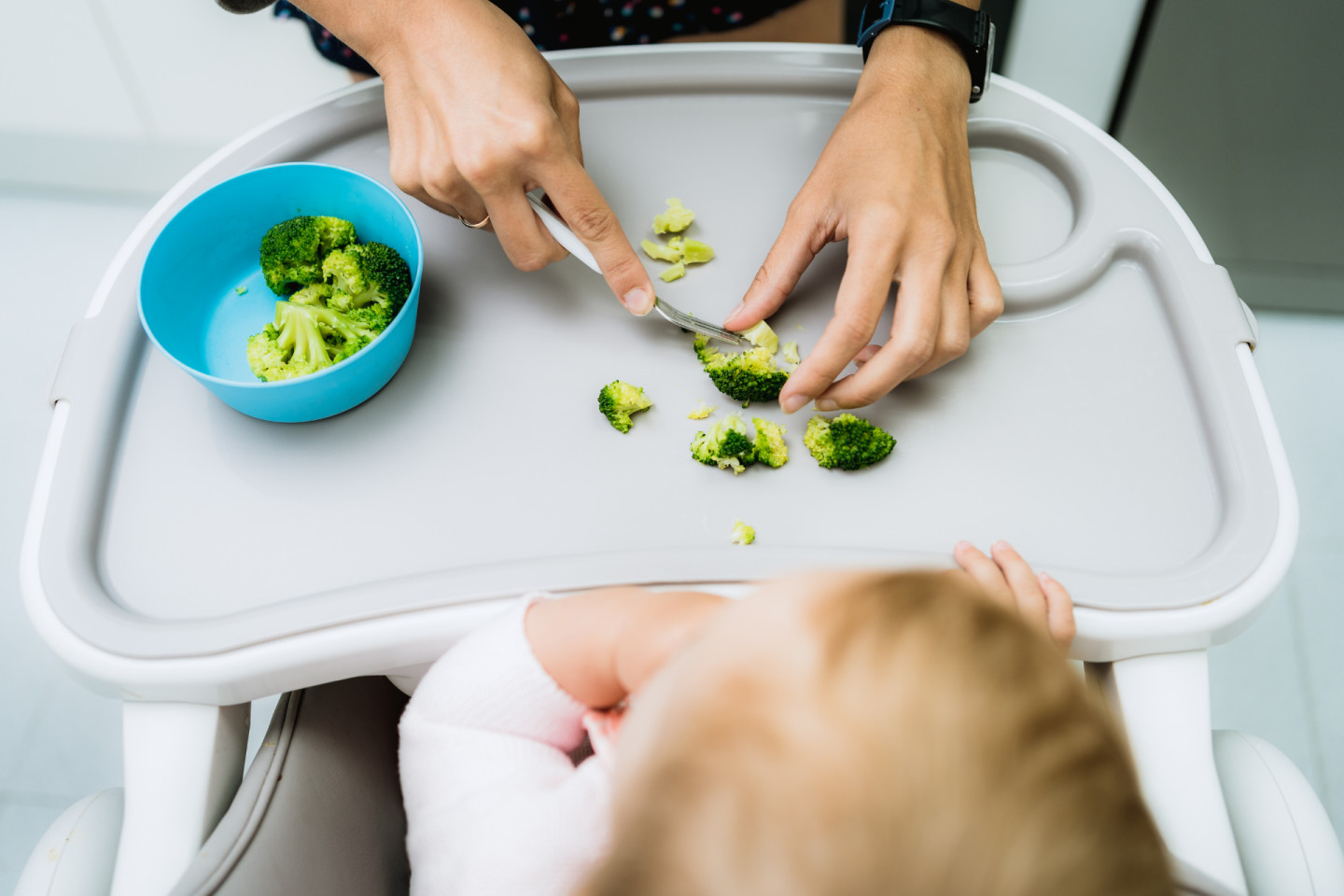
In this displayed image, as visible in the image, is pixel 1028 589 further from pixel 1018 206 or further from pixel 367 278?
pixel 367 278

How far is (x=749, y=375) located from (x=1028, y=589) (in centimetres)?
26

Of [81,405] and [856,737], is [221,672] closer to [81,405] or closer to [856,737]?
[81,405]

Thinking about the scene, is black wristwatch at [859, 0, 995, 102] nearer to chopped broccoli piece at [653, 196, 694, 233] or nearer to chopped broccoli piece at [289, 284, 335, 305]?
chopped broccoli piece at [653, 196, 694, 233]

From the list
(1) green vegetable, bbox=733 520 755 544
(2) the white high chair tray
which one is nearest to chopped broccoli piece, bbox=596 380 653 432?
(2) the white high chair tray

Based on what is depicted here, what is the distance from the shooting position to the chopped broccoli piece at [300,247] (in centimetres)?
72

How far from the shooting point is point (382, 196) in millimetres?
734

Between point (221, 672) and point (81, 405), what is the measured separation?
0.91ft

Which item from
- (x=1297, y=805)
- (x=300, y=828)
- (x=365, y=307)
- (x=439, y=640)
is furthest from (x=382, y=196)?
(x=1297, y=805)

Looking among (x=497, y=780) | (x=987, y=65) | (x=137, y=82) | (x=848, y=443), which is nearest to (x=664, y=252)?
(x=848, y=443)

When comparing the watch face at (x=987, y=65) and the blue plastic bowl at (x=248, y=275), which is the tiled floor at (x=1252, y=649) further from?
the watch face at (x=987, y=65)

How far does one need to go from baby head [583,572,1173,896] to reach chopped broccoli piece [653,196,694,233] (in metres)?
0.44

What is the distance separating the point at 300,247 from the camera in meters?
0.72

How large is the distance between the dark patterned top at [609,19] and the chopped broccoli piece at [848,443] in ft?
1.72

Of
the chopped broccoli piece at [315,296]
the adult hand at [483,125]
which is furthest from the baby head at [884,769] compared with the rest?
the chopped broccoli piece at [315,296]
